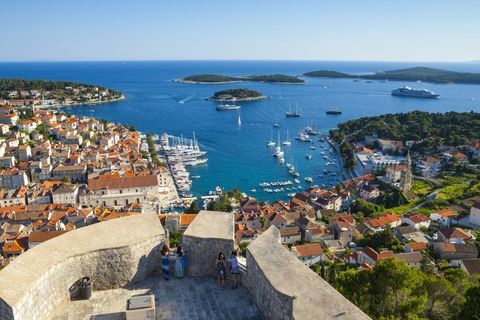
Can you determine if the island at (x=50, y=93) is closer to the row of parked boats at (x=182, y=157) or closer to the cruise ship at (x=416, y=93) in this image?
the row of parked boats at (x=182, y=157)

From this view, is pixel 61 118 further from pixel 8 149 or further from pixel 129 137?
pixel 8 149

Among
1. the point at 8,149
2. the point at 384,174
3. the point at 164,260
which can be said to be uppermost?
the point at 164,260

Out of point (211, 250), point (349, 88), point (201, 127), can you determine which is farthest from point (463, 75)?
point (211, 250)

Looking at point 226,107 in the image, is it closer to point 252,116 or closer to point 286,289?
point 252,116

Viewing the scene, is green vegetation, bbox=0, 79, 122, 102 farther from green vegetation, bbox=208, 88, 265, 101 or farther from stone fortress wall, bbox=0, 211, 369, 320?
stone fortress wall, bbox=0, 211, 369, 320

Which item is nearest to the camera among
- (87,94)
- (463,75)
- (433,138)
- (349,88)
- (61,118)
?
(433,138)

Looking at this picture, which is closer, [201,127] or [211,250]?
[211,250]

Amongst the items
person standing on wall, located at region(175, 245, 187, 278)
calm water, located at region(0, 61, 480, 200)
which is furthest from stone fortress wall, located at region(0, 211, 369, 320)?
calm water, located at region(0, 61, 480, 200)
